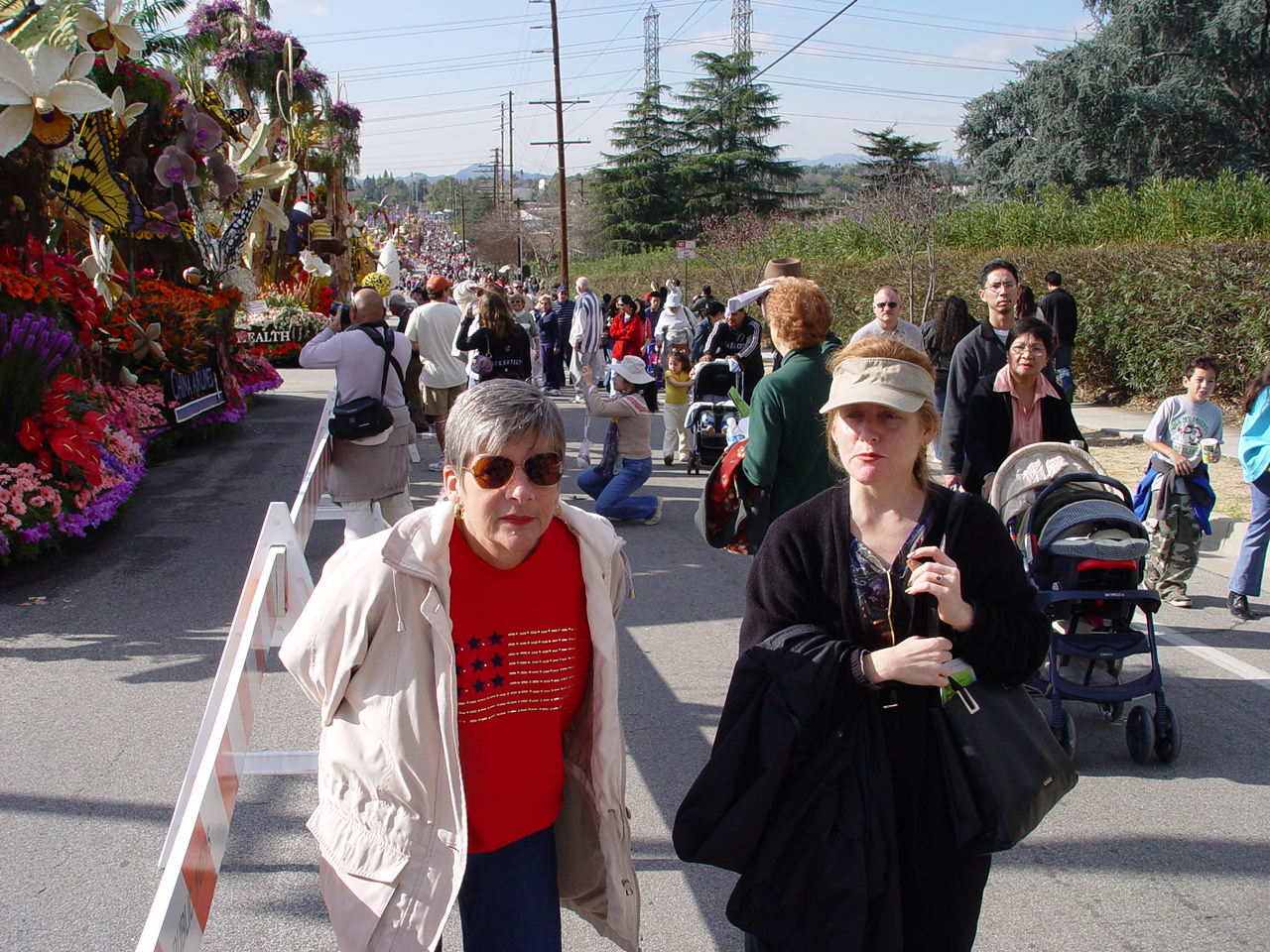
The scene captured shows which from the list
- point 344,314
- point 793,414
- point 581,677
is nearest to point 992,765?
point 581,677

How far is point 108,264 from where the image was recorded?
10.8 m

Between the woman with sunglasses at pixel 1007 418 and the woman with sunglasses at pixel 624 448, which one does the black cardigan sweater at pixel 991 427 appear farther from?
the woman with sunglasses at pixel 624 448

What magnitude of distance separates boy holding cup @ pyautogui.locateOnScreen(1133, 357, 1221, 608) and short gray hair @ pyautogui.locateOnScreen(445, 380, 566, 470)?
5.22 metres

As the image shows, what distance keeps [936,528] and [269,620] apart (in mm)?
2661

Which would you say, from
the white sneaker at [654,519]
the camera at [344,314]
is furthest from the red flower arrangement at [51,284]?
the white sneaker at [654,519]

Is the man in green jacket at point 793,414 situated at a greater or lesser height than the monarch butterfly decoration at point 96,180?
lesser

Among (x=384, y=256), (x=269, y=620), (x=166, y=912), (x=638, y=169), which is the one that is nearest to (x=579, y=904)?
(x=166, y=912)

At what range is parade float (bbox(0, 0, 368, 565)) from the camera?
687 centimetres

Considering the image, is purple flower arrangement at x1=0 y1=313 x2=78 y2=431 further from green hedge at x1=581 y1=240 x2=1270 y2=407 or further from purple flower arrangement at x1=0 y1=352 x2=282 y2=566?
green hedge at x1=581 y1=240 x2=1270 y2=407

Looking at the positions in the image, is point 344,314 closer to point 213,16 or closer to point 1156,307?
point 1156,307

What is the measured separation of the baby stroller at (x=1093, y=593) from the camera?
4.40 meters

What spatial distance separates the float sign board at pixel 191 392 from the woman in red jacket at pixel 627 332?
228 inches

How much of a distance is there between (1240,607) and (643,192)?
60.6 metres

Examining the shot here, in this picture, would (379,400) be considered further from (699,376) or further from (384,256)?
(384,256)
